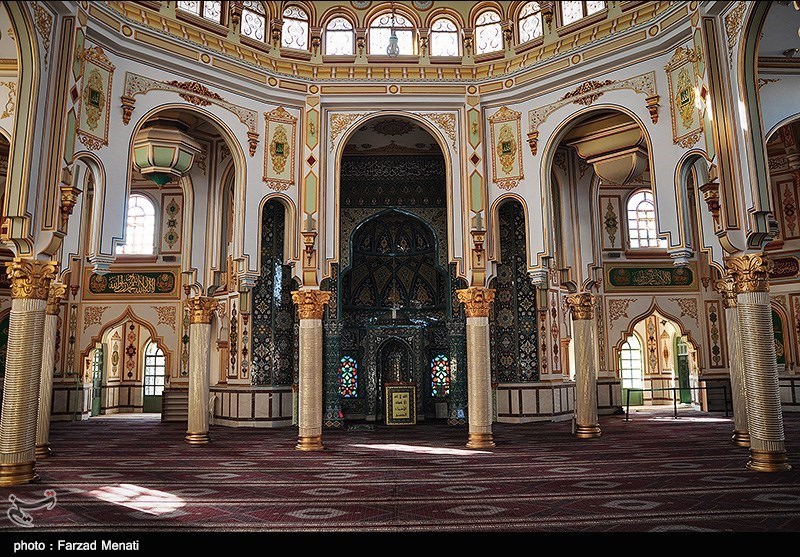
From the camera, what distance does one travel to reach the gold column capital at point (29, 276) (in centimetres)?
728

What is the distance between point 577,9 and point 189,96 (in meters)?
6.43

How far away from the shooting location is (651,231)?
1728 cm

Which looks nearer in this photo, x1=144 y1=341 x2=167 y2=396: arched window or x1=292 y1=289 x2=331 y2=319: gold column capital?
x1=292 y1=289 x2=331 y2=319: gold column capital

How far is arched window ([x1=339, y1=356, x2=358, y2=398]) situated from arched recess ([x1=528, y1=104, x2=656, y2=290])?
5.63m

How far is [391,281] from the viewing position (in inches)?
631

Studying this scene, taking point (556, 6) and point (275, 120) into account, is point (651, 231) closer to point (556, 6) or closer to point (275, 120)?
point (556, 6)

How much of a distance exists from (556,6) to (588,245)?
14.5 ft

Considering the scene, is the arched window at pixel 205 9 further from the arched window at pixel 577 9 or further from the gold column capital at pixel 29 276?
the arched window at pixel 577 9

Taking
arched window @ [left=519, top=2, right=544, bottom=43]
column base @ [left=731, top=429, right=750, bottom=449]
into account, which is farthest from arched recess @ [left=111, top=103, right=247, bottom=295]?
column base @ [left=731, top=429, right=750, bottom=449]

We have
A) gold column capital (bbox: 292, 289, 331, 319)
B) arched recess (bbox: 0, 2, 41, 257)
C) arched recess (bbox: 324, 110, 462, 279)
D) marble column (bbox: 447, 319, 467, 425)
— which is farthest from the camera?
marble column (bbox: 447, 319, 467, 425)

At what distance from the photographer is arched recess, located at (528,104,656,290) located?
390 inches

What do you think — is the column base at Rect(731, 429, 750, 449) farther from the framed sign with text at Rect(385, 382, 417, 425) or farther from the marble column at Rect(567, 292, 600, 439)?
the framed sign with text at Rect(385, 382, 417, 425)

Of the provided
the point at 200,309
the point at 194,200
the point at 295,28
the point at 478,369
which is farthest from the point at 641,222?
the point at 200,309
